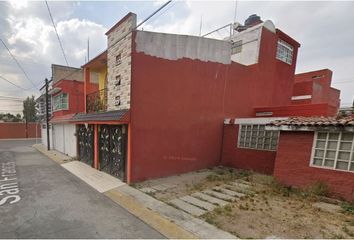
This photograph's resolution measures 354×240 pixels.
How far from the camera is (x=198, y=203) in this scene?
223 inches

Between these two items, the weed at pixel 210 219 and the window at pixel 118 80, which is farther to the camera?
the window at pixel 118 80

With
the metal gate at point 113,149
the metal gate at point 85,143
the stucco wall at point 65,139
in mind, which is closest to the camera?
the metal gate at point 113,149

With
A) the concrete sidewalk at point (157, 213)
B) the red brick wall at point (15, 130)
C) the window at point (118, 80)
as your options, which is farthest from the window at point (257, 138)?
the red brick wall at point (15, 130)

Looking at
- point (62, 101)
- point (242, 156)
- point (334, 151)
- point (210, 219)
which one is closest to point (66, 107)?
point (62, 101)

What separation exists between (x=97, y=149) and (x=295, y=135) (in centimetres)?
860

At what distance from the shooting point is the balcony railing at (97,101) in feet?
32.7

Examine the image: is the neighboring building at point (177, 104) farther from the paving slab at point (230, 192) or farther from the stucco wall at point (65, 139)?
the paving slab at point (230, 192)

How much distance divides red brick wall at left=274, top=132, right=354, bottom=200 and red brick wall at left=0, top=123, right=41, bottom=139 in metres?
34.3

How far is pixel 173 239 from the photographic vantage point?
3.98 m

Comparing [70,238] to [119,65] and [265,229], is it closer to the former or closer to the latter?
[265,229]

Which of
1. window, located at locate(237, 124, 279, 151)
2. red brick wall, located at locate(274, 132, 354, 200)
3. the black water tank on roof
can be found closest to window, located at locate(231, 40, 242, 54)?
the black water tank on roof

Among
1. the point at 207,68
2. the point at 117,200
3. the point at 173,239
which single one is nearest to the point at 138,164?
the point at 117,200

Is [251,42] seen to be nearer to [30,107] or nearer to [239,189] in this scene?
[239,189]

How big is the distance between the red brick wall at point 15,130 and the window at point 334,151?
35.3 m
